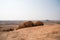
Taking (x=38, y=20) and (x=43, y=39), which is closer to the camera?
(x=43, y=39)

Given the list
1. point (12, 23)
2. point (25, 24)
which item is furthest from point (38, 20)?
point (12, 23)

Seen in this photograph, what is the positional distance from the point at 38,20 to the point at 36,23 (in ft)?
0.72

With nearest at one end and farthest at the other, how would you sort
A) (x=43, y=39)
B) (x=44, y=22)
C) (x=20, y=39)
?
(x=43, y=39), (x=20, y=39), (x=44, y=22)

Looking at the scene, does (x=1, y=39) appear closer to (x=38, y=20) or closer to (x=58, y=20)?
(x=38, y=20)

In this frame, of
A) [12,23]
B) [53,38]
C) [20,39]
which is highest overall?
[53,38]

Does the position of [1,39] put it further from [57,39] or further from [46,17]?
[46,17]

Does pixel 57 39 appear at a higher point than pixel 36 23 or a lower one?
higher

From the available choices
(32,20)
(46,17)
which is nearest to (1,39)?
(32,20)

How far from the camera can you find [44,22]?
4328 mm

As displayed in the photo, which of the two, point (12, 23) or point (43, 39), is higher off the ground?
point (43, 39)

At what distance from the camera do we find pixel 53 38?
53.4 inches

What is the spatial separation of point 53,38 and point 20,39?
1.97 ft

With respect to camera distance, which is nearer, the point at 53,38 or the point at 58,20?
the point at 53,38

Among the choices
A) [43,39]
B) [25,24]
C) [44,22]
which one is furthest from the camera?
[44,22]
